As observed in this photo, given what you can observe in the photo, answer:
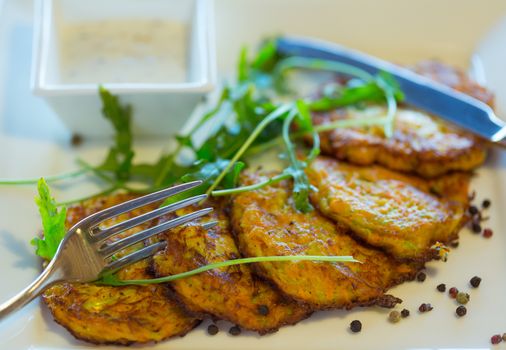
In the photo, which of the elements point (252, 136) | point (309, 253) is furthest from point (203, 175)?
point (309, 253)

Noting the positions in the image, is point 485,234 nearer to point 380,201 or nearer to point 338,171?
point 380,201

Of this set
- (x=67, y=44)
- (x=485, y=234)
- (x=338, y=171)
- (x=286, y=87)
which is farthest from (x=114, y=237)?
(x=485, y=234)

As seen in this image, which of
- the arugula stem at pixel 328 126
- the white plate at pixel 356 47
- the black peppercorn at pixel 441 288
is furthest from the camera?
the arugula stem at pixel 328 126

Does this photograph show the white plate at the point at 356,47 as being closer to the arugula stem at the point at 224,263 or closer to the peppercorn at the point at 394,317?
the peppercorn at the point at 394,317

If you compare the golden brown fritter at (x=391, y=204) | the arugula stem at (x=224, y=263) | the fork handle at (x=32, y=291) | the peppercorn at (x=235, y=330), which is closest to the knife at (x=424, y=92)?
the golden brown fritter at (x=391, y=204)

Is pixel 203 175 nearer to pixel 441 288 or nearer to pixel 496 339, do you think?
pixel 441 288

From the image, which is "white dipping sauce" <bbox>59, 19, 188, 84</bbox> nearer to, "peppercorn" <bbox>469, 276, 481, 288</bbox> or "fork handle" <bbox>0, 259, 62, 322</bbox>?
"fork handle" <bbox>0, 259, 62, 322</bbox>

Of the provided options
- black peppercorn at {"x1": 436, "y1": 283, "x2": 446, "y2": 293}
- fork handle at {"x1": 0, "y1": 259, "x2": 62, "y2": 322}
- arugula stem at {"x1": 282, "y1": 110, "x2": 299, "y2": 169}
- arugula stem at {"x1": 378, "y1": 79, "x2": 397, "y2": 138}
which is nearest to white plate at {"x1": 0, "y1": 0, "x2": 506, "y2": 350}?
black peppercorn at {"x1": 436, "y1": 283, "x2": 446, "y2": 293}
